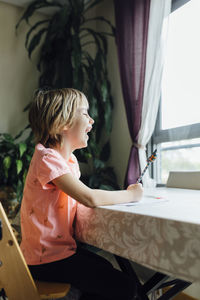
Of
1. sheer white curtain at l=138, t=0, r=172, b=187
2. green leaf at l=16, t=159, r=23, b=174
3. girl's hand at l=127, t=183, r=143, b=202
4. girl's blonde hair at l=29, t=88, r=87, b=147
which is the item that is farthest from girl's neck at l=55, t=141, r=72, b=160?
green leaf at l=16, t=159, r=23, b=174

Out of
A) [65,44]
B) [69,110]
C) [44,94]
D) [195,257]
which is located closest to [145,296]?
[195,257]

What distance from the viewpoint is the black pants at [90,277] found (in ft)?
2.85

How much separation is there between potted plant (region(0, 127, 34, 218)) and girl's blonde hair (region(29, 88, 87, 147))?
1108 millimetres

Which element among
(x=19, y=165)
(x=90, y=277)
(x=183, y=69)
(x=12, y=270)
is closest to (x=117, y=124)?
(x=183, y=69)

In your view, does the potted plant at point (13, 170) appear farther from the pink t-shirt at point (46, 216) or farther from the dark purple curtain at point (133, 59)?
the pink t-shirt at point (46, 216)

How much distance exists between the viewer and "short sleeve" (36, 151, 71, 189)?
926 millimetres

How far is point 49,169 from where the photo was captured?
0.93m

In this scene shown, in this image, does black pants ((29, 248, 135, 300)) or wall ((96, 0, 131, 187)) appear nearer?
black pants ((29, 248, 135, 300))

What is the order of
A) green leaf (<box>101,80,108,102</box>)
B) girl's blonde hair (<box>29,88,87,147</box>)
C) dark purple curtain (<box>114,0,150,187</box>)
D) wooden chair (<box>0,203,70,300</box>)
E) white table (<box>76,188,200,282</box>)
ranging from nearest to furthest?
white table (<box>76,188,200,282</box>) → wooden chair (<box>0,203,70,300</box>) → girl's blonde hair (<box>29,88,87,147</box>) → dark purple curtain (<box>114,0,150,187</box>) → green leaf (<box>101,80,108,102</box>)

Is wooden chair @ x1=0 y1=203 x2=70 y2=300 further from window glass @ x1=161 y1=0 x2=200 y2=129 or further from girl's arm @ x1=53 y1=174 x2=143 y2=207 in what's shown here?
window glass @ x1=161 y1=0 x2=200 y2=129

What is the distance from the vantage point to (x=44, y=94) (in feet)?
3.75

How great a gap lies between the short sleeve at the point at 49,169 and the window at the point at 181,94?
1166 millimetres

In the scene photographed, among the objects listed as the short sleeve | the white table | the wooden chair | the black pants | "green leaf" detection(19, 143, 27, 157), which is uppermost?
the short sleeve

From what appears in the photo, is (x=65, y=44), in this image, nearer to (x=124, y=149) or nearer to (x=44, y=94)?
(x=124, y=149)
